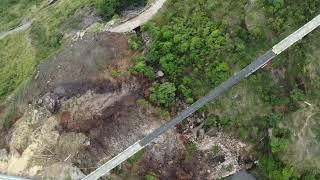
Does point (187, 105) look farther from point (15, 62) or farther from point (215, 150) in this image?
point (15, 62)

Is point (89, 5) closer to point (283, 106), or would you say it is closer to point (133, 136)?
point (133, 136)

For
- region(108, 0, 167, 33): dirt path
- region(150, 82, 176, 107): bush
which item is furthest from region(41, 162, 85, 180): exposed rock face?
region(108, 0, 167, 33): dirt path

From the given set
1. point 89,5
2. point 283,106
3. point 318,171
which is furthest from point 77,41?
point 318,171

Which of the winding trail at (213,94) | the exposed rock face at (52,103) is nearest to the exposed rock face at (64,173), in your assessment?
the winding trail at (213,94)

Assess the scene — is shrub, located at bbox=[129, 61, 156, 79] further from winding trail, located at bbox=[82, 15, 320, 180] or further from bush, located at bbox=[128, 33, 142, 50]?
winding trail, located at bbox=[82, 15, 320, 180]

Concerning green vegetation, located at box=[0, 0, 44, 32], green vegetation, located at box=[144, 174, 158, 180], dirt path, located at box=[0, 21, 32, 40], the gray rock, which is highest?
dirt path, located at box=[0, 21, 32, 40]

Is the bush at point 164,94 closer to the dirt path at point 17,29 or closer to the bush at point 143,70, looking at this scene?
the bush at point 143,70

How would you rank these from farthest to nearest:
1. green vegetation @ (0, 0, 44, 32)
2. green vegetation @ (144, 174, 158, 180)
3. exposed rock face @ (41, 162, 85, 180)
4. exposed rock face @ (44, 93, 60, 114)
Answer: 1. green vegetation @ (0, 0, 44, 32)
2. exposed rock face @ (44, 93, 60, 114)
3. exposed rock face @ (41, 162, 85, 180)
4. green vegetation @ (144, 174, 158, 180)

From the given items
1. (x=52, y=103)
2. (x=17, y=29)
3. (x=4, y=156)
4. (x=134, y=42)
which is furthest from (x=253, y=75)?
(x=17, y=29)
